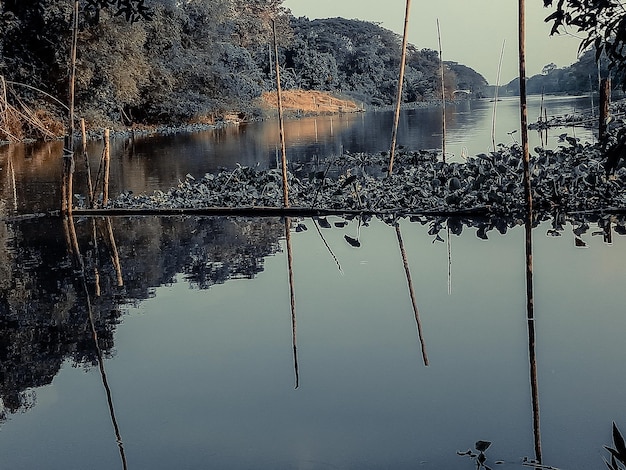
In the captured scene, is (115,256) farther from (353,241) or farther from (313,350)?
(313,350)

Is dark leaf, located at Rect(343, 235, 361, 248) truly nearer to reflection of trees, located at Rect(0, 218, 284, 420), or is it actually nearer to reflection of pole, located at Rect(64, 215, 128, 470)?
reflection of trees, located at Rect(0, 218, 284, 420)

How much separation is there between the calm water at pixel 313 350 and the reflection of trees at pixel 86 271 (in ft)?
0.09

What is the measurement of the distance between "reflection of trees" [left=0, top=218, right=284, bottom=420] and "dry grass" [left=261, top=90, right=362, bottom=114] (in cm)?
4295

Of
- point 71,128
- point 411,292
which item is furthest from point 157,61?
point 411,292

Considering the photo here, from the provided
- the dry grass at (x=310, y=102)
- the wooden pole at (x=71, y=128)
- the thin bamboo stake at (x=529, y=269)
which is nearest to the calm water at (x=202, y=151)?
A: the wooden pole at (x=71, y=128)

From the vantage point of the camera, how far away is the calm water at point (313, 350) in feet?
14.4

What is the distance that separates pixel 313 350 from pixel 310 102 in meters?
56.9

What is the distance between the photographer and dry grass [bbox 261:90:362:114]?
184 feet

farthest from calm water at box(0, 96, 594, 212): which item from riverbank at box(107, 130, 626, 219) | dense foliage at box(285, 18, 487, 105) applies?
dense foliage at box(285, 18, 487, 105)

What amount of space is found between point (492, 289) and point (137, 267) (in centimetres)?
356

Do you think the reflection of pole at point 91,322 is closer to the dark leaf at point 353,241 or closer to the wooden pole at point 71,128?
the wooden pole at point 71,128

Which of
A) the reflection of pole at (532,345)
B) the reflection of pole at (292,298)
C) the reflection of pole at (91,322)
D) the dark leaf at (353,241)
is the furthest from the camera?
the dark leaf at (353,241)

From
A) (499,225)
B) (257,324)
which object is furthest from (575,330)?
(499,225)

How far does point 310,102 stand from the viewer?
2437 inches
